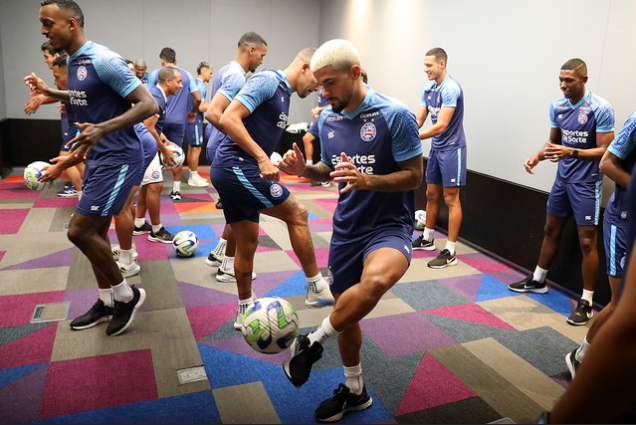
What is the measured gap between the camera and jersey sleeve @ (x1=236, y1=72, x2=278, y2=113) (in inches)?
111

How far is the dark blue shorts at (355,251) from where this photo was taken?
216cm

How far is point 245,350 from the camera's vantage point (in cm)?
299

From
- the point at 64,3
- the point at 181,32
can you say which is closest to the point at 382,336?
the point at 64,3

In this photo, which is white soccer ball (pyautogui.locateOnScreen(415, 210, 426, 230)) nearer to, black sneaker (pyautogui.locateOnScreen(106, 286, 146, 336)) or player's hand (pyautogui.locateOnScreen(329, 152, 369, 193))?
black sneaker (pyautogui.locateOnScreen(106, 286, 146, 336))

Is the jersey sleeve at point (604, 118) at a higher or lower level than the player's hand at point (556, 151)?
higher

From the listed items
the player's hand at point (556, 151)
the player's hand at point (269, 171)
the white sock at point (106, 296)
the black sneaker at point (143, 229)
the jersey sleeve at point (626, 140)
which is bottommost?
the black sneaker at point (143, 229)

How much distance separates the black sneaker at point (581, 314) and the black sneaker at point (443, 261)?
4.26 ft

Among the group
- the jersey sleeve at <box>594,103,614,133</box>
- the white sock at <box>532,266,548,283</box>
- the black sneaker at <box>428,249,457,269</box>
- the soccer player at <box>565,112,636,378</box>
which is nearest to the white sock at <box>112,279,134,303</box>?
the soccer player at <box>565,112,636,378</box>

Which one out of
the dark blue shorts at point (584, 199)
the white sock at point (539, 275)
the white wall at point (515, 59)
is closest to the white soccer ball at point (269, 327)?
the dark blue shorts at point (584, 199)

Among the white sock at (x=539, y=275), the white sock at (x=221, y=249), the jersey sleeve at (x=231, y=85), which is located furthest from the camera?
the white sock at (x=221, y=249)

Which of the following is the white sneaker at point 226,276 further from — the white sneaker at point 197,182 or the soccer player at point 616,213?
the white sneaker at point 197,182

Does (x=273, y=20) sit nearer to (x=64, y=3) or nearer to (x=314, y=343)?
(x=64, y=3)

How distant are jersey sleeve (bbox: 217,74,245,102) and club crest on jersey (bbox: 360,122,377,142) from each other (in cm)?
137

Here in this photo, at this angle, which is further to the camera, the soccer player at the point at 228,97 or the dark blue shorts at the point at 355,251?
the soccer player at the point at 228,97
